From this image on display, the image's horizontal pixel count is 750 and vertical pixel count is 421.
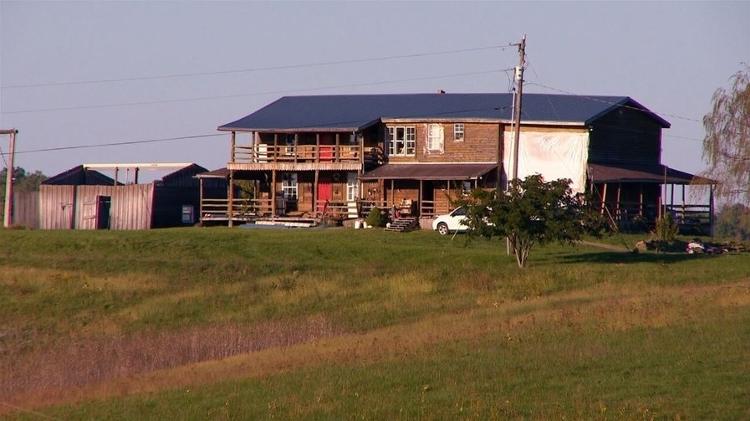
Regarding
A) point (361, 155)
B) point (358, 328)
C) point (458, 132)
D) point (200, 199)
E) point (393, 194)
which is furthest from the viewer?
point (200, 199)

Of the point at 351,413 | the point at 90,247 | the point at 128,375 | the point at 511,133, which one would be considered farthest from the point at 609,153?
the point at 351,413

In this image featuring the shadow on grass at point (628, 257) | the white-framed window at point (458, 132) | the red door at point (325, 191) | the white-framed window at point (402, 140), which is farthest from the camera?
the red door at point (325, 191)

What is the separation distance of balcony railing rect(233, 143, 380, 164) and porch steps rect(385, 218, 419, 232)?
553 centimetres

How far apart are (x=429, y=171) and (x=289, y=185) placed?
348 inches

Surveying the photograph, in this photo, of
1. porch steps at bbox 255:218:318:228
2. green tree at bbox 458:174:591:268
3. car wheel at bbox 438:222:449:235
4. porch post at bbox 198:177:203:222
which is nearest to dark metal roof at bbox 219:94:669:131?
porch post at bbox 198:177:203:222

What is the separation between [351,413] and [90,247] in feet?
103

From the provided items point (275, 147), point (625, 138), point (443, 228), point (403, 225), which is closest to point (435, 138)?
point (403, 225)

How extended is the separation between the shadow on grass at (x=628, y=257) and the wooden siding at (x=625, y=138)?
12.7 metres

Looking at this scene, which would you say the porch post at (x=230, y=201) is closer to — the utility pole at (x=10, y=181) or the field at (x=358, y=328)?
the field at (x=358, y=328)

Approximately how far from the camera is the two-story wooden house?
5509cm

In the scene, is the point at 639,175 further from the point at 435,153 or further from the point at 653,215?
the point at 435,153

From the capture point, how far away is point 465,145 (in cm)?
5731

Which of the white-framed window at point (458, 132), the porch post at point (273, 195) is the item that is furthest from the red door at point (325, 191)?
the white-framed window at point (458, 132)

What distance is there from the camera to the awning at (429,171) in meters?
54.3
